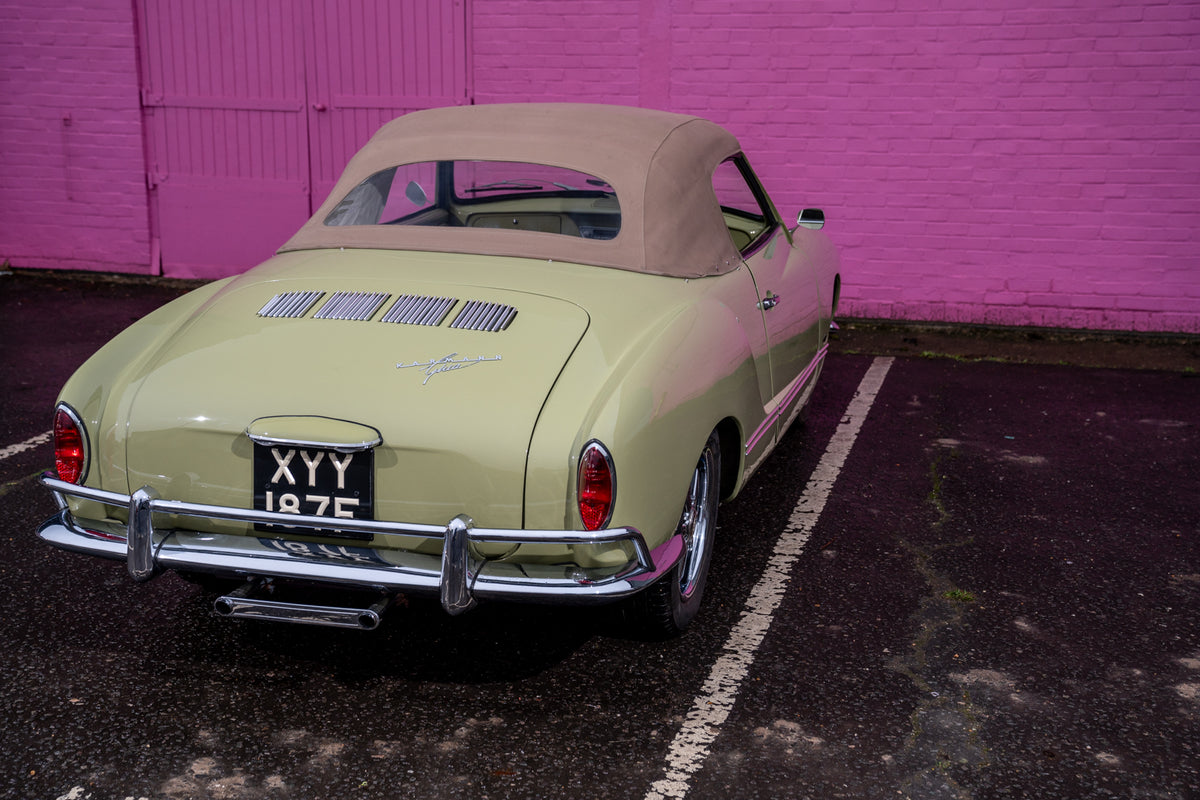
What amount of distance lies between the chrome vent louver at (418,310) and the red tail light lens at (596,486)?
0.75 meters

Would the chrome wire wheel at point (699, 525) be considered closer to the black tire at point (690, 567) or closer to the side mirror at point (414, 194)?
the black tire at point (690, 567)

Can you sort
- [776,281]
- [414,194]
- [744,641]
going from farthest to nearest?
[776,281] → [414,194] → [744,641]

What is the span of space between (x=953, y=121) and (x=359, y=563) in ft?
22.0

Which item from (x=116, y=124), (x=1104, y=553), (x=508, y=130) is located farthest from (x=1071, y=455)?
(x=116, y=124)

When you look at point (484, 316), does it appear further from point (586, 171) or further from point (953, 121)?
point (953, 121)

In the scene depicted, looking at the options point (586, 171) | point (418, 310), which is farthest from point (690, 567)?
point (586, 171)

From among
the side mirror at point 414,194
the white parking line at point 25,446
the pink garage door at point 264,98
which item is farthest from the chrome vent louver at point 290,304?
the pink garage door at point 264,98

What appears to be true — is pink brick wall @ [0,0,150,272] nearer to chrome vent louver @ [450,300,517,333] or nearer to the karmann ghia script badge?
chrome vent louver @ [450,300,517,333]

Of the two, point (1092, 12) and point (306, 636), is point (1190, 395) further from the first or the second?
point (306, 636)

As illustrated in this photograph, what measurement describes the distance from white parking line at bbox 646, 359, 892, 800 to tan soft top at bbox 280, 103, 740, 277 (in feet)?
3.88

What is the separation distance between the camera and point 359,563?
304 centimetres

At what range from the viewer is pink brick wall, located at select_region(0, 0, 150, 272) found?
969cm

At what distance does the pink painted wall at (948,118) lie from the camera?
805 cm

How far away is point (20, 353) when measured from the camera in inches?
298
